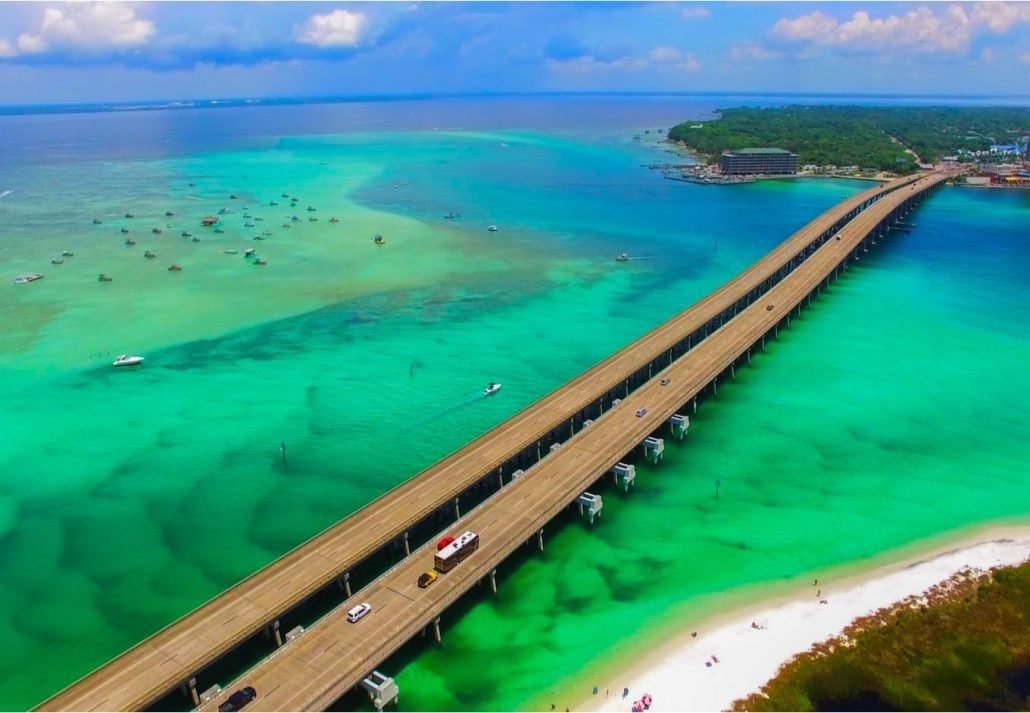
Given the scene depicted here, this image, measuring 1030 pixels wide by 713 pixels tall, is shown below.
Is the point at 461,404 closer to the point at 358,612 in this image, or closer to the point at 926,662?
the point at 358,612

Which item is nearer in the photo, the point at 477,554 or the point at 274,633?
the point at 274,633

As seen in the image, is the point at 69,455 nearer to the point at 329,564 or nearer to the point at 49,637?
the point at 49,637

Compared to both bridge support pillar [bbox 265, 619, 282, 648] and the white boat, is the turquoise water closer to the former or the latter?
the white boat

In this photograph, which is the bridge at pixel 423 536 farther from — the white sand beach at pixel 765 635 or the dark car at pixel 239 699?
the white sand beach at pixel 765 635

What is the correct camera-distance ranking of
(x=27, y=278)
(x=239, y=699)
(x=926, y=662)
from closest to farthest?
(x=239, y=699) < (x=926, y=662) < (x=27, y=278)

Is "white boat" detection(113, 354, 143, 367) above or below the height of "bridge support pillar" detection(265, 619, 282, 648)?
above

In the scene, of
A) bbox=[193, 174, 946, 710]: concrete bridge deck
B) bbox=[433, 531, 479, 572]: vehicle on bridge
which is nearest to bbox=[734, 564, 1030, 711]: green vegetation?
bbox=[193, 174, 946, 710]: concrete bridge deck

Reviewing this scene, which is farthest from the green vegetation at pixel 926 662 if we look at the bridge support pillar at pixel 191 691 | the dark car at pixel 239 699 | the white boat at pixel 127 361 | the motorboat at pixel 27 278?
the motorboat at pixel 27 278

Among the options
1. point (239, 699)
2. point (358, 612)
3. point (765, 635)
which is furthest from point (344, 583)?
point (765, 635)
